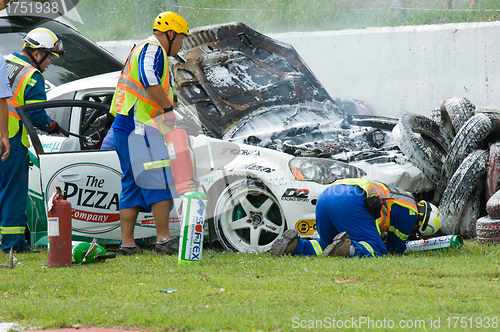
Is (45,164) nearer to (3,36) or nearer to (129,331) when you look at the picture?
(129,331)

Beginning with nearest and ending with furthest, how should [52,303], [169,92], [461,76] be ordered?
[52,303], [169,92], [461,76]

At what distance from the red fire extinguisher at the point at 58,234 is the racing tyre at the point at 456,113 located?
4620 mm

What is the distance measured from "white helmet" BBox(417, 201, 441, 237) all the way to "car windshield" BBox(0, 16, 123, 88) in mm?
4687

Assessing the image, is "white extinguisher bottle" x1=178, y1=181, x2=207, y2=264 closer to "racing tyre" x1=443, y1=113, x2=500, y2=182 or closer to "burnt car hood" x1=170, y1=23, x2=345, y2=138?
"burnt car hood" x1=170, y1=23, x2=345, y2=138

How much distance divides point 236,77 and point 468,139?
2.63 metres

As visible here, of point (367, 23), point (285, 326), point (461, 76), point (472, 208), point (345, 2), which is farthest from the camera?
point (345, 2)

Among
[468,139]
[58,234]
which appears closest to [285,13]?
[468,139]

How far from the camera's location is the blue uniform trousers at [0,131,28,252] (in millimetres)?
5324

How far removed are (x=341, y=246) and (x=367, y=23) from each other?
6.31 m

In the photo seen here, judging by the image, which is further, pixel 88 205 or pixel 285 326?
pixel 88 205

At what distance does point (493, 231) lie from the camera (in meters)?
5.09

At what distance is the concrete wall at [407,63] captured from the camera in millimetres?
8414


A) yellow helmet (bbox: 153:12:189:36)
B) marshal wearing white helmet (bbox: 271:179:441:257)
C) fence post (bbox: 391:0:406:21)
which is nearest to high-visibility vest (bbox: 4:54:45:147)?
yellow helmet (bbox: 153:12:189:36)

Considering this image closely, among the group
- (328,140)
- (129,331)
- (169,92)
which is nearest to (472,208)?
(328,140)
